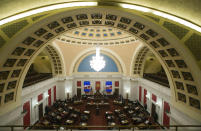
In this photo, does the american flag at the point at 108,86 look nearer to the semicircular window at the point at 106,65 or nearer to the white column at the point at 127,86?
the semicircular window at the point at 106,65

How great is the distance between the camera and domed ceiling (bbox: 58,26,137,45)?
16002mm

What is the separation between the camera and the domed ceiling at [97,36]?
16.0 m

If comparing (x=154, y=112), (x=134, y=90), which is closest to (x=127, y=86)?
(x=134, y=90)

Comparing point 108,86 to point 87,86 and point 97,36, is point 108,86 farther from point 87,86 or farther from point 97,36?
point 97,36

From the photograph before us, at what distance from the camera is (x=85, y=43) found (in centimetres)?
1853

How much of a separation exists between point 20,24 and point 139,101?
18772mm

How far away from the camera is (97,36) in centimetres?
1777

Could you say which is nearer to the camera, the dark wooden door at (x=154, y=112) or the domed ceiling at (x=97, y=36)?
the dark wooden door at (x=154, y=112)

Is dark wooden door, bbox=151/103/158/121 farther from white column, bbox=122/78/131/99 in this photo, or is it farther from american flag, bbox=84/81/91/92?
american flag, bbox=84/81/91/92

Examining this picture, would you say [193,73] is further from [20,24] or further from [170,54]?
[20,24]

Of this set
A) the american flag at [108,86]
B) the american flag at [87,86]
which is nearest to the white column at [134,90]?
the american flag at [108,86]

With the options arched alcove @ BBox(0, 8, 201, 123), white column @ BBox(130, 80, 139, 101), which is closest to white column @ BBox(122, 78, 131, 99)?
white column @ BBox(130, 80, 139, 101)

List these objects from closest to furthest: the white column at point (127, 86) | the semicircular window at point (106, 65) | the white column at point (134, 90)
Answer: the white column at point (134, 90), the white column at point (127, 86), the semicircular window at point (106, 65)

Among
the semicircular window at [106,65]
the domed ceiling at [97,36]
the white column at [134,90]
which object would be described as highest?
the domed ceiling at [97,36]
